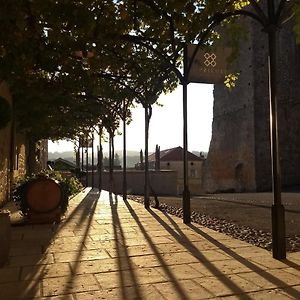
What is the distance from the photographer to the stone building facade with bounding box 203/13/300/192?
28131 mm

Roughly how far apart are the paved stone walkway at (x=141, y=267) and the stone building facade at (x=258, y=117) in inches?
842

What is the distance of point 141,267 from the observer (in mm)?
5137

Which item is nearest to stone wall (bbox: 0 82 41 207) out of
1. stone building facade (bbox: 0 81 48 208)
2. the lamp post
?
stone building facade (bbox: 0 81 48 208)

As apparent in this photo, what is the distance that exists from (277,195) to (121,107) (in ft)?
43.7

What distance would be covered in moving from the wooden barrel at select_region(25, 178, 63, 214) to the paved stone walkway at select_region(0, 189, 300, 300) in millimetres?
841

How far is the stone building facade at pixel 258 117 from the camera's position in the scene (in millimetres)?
28131

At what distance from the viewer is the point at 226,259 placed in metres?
5.54

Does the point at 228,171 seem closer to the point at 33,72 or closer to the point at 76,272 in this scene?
the point at 33,72

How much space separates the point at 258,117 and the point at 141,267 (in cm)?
2469

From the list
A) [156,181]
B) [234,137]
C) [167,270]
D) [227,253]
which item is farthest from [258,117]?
[167,270]

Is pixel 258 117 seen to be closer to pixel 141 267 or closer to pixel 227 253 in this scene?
pixel 227 253

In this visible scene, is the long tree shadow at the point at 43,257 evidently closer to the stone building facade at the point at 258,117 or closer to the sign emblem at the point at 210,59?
the sign emblem at the point at 210,59

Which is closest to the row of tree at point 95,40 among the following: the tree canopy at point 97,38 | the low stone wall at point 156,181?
the tree canopy at point 97,38

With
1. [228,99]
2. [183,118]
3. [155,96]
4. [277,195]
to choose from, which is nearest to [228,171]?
[228,99]
